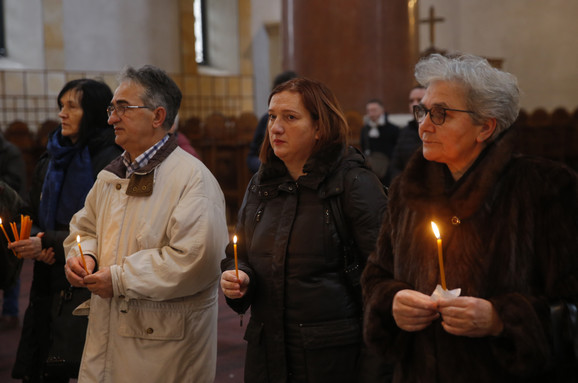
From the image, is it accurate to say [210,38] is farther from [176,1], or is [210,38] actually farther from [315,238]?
[315,238]

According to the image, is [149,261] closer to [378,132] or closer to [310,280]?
[310,280]

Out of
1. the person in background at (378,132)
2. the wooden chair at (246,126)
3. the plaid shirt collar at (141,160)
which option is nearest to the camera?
the plaid shirt collar at (141,160)

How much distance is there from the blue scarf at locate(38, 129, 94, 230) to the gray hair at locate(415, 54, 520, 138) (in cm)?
185

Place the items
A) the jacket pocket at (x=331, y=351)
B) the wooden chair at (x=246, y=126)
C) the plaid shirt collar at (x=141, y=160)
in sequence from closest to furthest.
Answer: the jacket pocket at (x=331, y=351) < the plaid shirt collar at (x=141, y=160) < the wooden chair at (x=246, y=126)

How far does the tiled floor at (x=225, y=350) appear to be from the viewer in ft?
15.1

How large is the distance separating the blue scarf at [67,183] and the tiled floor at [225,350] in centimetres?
152

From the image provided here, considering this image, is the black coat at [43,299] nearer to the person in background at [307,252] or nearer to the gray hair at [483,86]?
the person in background at [307,252]

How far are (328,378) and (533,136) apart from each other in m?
12.9

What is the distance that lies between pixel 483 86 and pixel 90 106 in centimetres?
200

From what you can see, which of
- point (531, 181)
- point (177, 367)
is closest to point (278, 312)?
point (177, 367)

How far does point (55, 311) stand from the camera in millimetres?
3416

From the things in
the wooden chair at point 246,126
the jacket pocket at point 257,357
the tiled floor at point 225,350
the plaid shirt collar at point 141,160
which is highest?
the wooden chair at point 246,126

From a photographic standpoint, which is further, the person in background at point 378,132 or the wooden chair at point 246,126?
the wooden chair at point 246,126

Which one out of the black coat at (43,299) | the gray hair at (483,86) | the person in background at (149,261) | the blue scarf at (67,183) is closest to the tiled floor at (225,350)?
the black coat at (43,299)
